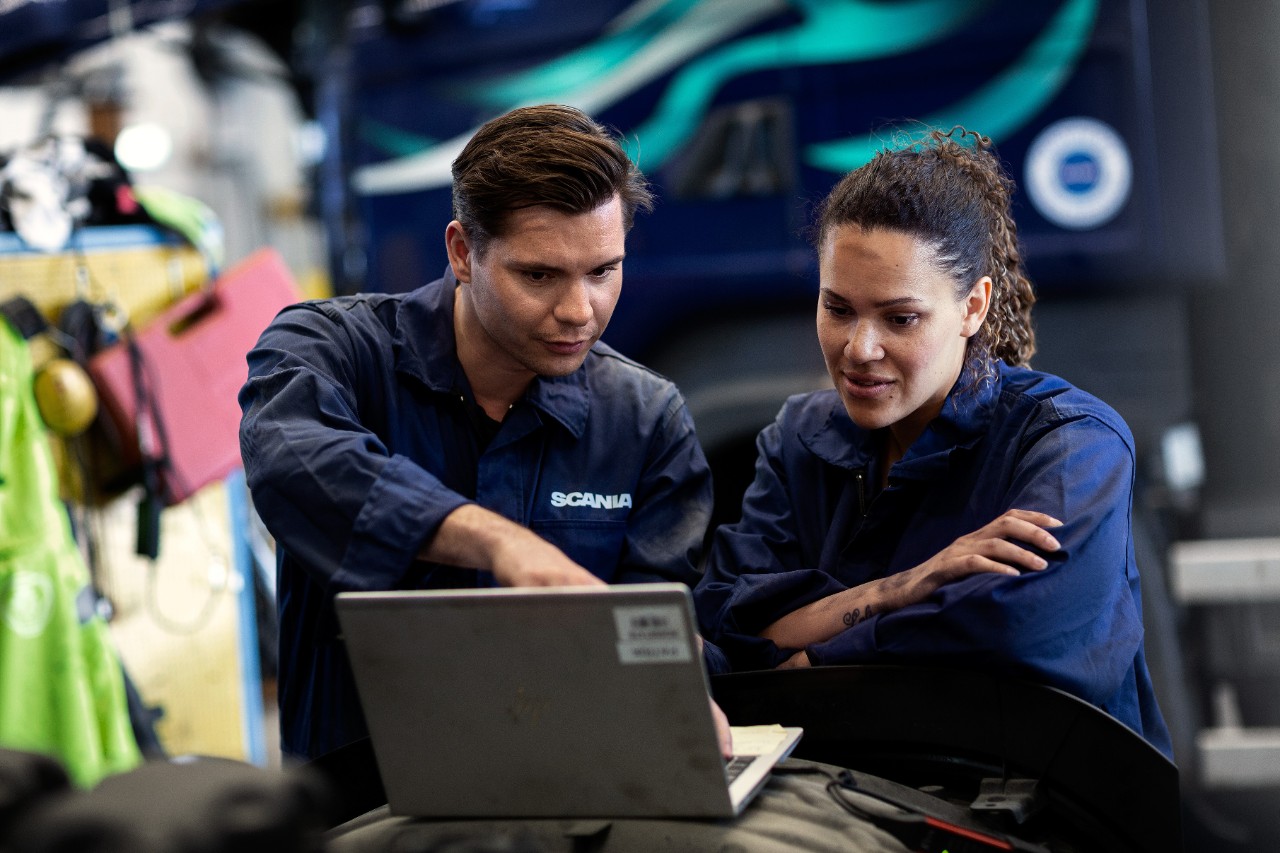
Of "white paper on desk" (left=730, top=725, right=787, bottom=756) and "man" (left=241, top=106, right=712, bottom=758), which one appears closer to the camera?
"white paper on desk" (left=730, top=725, right=787, bottom=756)

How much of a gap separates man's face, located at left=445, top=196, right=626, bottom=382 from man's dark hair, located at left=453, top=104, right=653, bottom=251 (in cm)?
2

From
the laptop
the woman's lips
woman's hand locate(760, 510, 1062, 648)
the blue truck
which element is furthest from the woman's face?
the blue truck

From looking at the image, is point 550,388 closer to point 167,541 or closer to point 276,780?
point 276,780

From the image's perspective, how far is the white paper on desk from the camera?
4.38ft

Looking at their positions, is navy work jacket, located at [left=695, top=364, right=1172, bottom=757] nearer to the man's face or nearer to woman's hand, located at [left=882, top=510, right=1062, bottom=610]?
woman's hand, located at [left=882, top=510, right=1062, bottom=610]

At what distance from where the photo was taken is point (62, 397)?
278 centimetres

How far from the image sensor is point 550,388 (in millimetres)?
1779

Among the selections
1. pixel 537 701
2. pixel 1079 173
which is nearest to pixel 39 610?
pixel 537 701

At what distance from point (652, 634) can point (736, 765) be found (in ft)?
0.86

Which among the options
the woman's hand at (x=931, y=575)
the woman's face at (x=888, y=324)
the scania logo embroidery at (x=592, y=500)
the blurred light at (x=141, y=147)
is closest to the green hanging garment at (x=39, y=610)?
the scania logo embroidery at (x=592, y=500)

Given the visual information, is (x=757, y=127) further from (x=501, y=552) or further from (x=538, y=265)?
(x=501, y=552)

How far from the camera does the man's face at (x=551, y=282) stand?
162 centimetres

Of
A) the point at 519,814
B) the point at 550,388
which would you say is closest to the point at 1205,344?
the point at 550,388

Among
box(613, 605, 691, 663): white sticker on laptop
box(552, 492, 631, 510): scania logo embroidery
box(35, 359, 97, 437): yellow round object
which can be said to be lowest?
box(552, 492, 631, 510): scania logo embroidery
